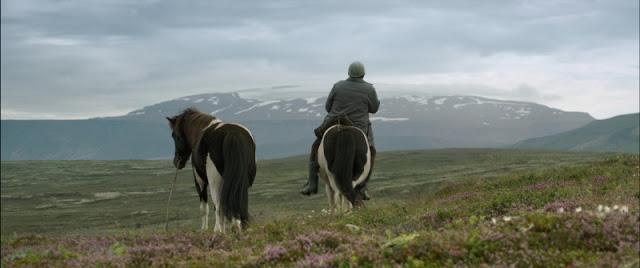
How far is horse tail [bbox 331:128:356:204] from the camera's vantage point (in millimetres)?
18203

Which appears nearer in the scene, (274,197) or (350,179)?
(350,179)

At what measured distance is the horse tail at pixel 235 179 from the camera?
15.4m

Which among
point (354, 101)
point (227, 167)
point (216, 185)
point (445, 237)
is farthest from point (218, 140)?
point (445, 237)

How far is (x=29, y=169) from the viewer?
166750 millimetres

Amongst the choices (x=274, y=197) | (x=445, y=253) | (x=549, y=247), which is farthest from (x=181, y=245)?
(x=274, y=197)

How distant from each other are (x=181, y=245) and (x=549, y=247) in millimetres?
6794

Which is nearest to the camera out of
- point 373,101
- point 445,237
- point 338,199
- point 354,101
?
point 445,237

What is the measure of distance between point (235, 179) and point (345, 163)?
145 inches

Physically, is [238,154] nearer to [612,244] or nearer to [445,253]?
[445,253]

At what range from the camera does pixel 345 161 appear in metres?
18.2

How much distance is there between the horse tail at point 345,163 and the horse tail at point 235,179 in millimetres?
3235

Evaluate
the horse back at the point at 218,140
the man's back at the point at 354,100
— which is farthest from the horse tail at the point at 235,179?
the man's back at the point at 354,100

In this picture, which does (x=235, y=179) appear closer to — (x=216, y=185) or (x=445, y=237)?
(x=216, y=185)

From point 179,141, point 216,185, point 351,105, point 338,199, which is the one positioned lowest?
point 338,199
